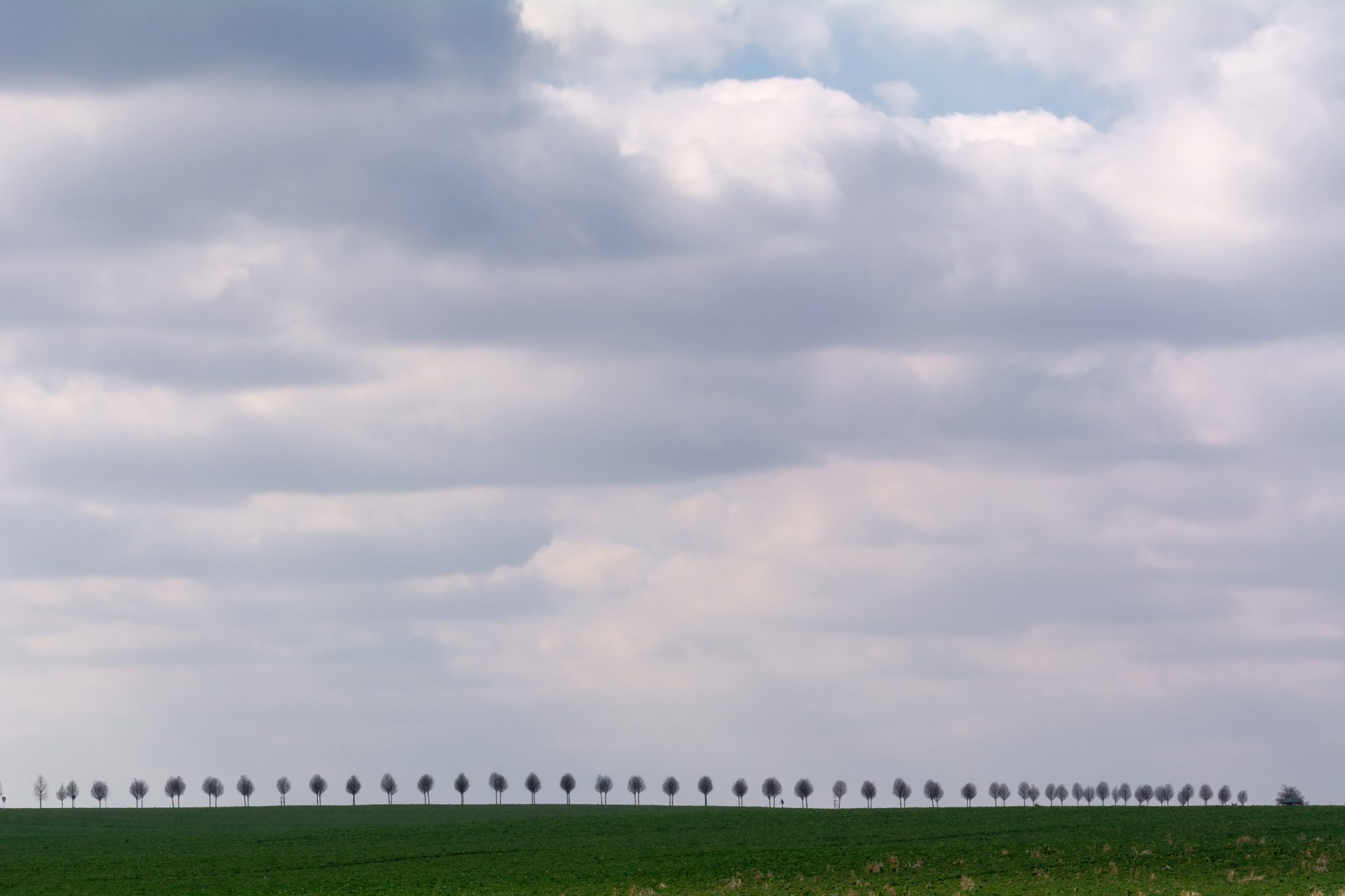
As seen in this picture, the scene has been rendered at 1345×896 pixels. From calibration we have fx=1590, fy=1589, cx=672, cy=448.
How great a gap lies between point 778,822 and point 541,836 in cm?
2121

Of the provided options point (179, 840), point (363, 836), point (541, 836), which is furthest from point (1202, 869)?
point (179, 840)

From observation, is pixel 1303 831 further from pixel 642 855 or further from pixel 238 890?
pixel 238 890

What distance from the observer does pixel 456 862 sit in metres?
97.9

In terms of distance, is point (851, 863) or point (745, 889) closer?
point (745, 889)

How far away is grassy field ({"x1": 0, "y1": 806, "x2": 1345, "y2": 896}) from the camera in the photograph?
7319 cm

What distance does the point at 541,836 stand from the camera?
11706cm

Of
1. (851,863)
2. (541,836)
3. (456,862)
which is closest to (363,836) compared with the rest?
(541,836)

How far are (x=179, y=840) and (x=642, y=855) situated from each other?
46378 mm

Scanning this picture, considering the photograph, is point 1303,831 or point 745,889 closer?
point 745,889

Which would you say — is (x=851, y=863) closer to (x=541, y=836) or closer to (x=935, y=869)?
(x=935, y=869)

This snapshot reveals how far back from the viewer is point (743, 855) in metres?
94.5

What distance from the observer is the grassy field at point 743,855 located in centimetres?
7319

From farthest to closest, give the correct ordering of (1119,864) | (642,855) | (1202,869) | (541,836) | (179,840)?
1. (179,840)
2. (541,836)
3. (642,855)
4. (1119,864)
5. (1202,869)

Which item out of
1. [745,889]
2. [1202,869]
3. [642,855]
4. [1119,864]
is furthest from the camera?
[642,855]
